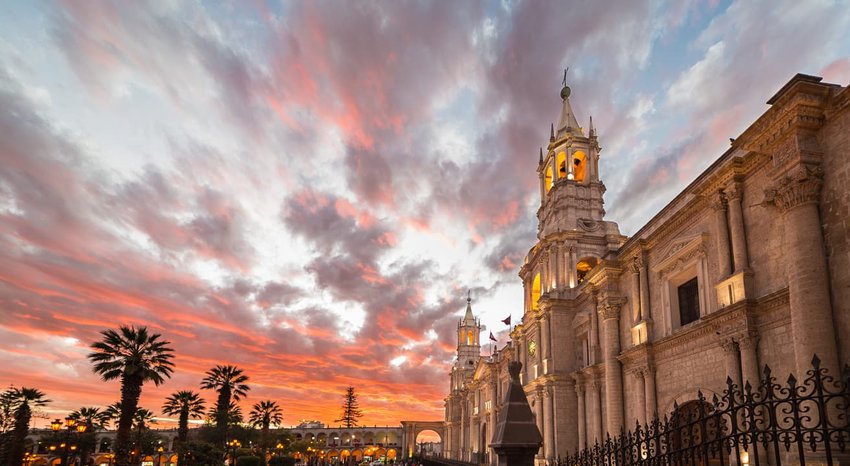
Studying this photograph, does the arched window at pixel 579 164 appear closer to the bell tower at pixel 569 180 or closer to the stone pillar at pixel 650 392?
the bell tower at pixel 569 180

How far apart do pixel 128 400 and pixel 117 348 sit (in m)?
3.01

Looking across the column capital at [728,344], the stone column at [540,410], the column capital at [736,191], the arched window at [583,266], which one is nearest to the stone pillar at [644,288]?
the column capital at [728,344]

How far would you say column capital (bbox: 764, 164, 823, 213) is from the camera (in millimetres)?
13125

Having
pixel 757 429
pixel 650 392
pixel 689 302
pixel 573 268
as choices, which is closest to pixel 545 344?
pixel 573 268

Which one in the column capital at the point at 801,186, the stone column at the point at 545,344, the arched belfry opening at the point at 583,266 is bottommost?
the stone column at the point at 545,344

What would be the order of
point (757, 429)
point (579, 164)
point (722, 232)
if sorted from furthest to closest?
point (579, 164), point (722, 232), point (757, 429)

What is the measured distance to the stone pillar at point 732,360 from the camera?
1689cm

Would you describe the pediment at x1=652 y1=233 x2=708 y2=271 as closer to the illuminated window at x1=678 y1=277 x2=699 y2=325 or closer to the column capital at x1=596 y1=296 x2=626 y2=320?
the illuminated window at x1=678 y1=277 x2=699 y2=325

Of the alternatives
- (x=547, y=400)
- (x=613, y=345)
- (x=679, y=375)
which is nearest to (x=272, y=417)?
(x=547, y=400)

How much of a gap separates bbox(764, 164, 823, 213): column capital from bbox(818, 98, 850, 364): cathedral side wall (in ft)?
0.88

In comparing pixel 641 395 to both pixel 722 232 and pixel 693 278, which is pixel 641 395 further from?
pixel 722 232

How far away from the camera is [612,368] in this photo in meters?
25.6

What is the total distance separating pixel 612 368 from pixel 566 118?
1913 centimetres

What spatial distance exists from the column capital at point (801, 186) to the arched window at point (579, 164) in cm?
2308
